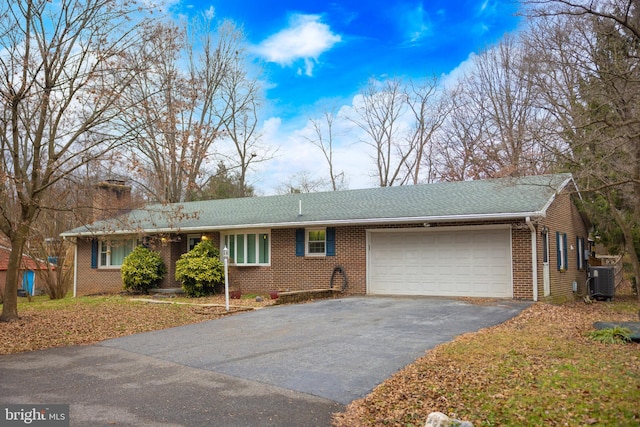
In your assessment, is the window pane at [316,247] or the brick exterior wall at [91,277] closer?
the window pane at [316,247]

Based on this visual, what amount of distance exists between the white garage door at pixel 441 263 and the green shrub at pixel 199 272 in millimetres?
5385

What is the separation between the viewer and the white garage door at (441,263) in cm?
1433

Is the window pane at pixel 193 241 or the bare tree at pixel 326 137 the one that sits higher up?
the bare tree at pixel 326 137

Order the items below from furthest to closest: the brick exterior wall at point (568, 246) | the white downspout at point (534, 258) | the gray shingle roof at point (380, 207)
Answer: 1. the brick exterior wall at point (568, 246)
2. the gray shingle roof at point (380, 207)
3. the white downspout at point (534, 258)

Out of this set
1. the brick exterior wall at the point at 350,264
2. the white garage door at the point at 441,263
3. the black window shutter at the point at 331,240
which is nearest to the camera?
the brick exterior wall at the point at 350,264

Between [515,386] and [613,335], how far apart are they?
11.9ft

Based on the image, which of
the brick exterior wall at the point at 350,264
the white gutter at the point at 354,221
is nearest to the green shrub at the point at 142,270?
the brick exterior wall at the point at 350,264

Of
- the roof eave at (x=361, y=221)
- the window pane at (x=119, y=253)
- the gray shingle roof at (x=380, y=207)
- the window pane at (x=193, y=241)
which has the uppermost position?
the gray shingle roof at (x=380, y=207)

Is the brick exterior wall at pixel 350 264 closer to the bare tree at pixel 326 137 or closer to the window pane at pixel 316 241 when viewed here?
the window pane at pixel 316 241

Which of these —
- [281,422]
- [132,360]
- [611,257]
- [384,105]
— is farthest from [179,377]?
[384,105]

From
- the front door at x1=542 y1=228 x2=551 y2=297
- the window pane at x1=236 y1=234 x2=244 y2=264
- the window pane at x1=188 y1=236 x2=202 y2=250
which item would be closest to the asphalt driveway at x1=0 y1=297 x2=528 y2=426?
the front door at x1=542 y1=228 x2=551 y2=297

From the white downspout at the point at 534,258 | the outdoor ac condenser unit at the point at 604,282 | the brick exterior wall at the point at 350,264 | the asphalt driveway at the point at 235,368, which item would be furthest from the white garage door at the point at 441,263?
the outdoor ac condenser unit at the point at 604,282

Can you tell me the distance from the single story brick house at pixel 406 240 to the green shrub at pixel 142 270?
493 mm

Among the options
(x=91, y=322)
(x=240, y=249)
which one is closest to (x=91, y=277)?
(x=240, y=249)
